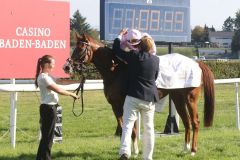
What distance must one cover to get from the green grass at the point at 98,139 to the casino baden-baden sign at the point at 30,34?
1.53m

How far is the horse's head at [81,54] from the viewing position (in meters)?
7.70

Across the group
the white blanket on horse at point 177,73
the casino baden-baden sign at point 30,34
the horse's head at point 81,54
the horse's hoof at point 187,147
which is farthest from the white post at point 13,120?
the horse's hoof at point 187,147

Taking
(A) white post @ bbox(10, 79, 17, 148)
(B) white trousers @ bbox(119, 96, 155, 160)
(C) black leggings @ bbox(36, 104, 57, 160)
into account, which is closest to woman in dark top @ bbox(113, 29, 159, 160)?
(B) white trousers @ bbox(119, 96, 155, 160)

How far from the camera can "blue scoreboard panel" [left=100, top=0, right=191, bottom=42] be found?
36.1ft

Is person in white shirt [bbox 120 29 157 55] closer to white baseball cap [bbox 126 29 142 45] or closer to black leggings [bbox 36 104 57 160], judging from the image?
white baseball cap [bbox 126 29 142 45]

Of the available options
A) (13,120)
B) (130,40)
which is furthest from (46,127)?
(13,120)

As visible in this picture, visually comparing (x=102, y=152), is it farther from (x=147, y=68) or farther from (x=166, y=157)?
(x=147, y=68)

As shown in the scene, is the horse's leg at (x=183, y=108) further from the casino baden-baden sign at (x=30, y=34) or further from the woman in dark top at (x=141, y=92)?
the casino baden-baden sign at (x=30, y=34)

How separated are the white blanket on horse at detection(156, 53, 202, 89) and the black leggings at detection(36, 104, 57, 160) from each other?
2.05 meters

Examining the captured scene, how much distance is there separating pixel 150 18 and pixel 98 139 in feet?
10.8

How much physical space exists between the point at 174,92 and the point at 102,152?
1586mm

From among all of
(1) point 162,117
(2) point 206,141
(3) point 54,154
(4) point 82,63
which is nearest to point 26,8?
(4) point 82,63

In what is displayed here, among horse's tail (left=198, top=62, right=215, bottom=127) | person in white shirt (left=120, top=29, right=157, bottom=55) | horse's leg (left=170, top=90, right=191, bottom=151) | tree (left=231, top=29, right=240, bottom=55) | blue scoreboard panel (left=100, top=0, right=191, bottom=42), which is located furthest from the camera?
tree (left=231, top=29, right=240, bottom=55)

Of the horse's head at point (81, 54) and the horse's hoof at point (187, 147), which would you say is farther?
the horse's hoof at point (187, 147)
